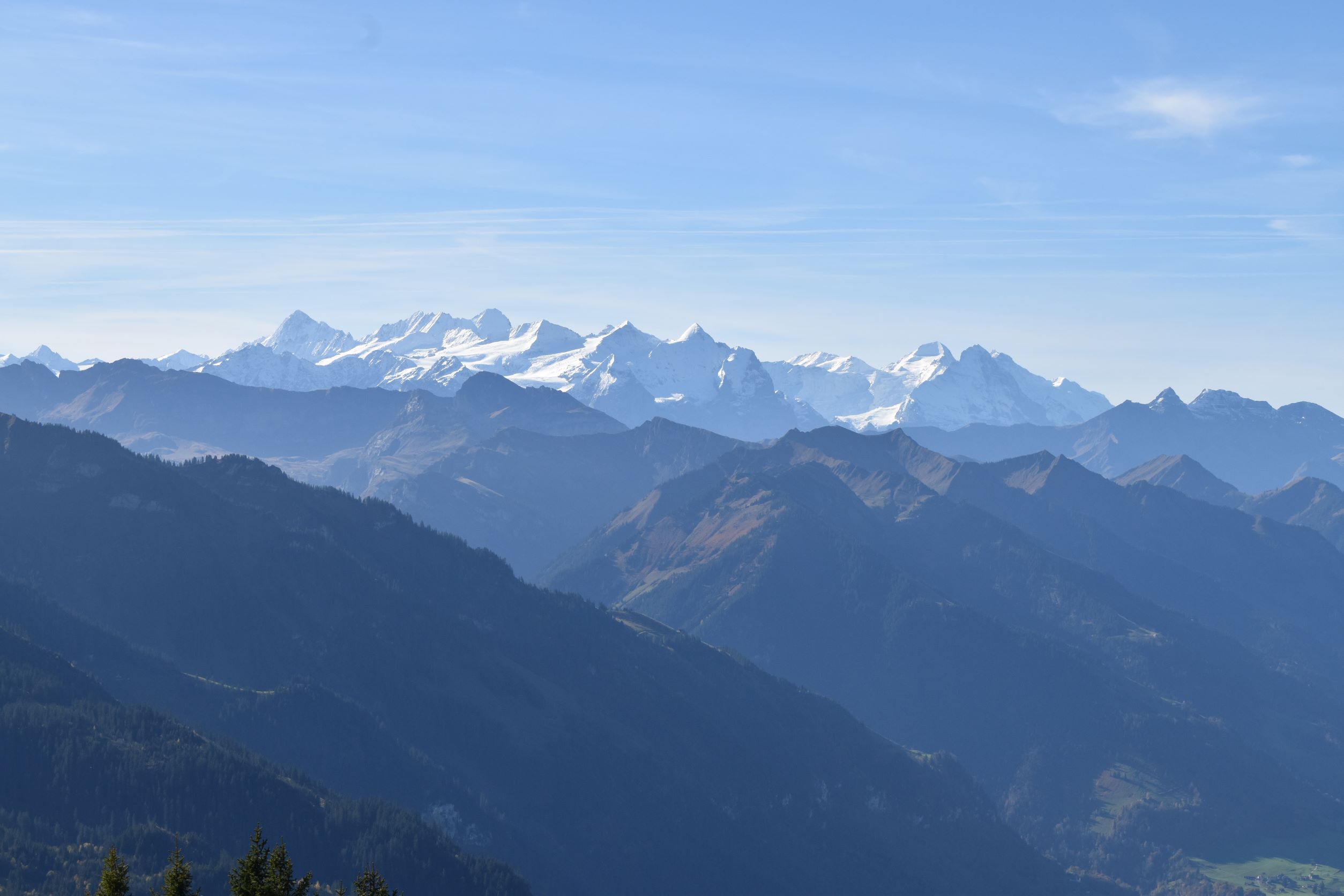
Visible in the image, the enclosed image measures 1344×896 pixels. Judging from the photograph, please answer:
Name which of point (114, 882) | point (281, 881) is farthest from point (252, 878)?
point (114, 882)

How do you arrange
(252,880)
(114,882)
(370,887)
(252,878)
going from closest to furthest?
1. (114,882)
2. (252,880)
3. (252,878)
4. (370,887)

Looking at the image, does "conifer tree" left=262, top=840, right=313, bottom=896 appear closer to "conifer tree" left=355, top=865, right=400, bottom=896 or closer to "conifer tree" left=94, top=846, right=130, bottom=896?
"conifer tree" left=355, top=865, right=400, bottom=896

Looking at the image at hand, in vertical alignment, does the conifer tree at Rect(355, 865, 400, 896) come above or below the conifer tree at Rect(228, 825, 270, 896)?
below

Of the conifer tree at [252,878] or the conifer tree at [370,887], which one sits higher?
the conifer tree at [252,878]

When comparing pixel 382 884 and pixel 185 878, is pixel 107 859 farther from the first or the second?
pixel 382 884

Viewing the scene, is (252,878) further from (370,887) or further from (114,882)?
(114,882)

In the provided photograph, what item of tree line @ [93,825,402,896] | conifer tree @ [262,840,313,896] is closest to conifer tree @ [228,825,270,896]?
tree line @ [93,825,402,896]

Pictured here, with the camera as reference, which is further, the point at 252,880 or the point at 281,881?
the point at 281,881

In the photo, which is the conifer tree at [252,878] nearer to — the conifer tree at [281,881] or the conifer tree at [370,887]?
the conifer tree at [281,881]

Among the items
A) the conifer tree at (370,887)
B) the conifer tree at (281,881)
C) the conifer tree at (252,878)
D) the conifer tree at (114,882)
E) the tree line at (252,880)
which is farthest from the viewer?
the conifer tree at (370,887)

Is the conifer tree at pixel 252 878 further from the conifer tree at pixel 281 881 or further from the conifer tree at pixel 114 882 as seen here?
the conifer tree at pixel 114 882

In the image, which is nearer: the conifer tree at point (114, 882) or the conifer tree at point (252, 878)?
the conifer tree at point (114, 882)

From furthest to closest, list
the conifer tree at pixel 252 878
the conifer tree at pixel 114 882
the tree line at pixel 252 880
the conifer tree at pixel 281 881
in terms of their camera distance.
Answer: the conifer tree at pixel 281 881 → the conifer tree at pixel 252 878 → the tree line at pixel 252 880 → the conifer tree at pixel 114 882

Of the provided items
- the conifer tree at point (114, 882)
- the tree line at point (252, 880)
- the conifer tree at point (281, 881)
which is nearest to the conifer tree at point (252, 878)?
the tree line at point (252, 880)
